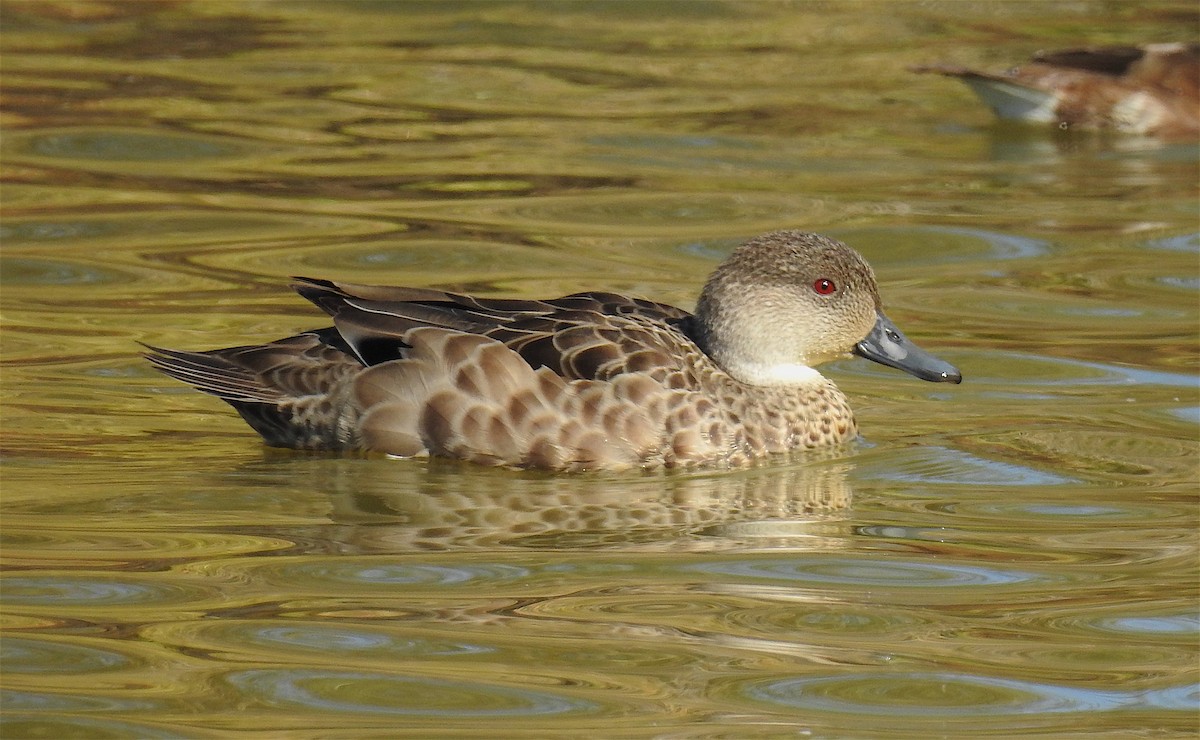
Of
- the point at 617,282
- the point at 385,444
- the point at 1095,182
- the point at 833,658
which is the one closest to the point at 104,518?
the point at 385,444

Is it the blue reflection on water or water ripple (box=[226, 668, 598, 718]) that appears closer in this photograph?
water ripple (box=[226, 668, 598, 718])

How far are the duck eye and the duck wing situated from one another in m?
0.52

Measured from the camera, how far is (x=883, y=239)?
10.6 metres

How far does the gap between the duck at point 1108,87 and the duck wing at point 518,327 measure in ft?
19.9

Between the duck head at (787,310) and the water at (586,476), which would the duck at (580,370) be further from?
the water at (586,476)

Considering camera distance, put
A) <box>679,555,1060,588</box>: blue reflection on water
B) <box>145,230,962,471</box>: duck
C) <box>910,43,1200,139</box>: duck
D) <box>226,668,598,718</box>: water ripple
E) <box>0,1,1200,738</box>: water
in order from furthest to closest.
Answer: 1. <box>910,43,1200,139</box>: duck
2. <box>145,230,962,471</box>: duck
3. <box>679,555,1060,588</box>: blue reflection on water
4. <box>0,1,1200,738</box>: water
5. <box>226,668,598,718</box>: water ripple

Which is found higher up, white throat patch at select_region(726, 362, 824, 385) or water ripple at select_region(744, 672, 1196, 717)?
white throat patch at select_region(726, 362, 824, 385)

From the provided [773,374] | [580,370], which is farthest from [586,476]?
[773,374]

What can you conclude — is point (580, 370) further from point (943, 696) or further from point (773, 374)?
point (943, 696)

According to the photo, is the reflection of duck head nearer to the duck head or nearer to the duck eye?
the duck head

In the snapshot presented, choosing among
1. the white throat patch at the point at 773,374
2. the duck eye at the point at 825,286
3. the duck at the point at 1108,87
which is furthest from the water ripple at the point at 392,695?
the duck at the point at 1108,87

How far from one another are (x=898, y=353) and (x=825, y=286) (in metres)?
0.38

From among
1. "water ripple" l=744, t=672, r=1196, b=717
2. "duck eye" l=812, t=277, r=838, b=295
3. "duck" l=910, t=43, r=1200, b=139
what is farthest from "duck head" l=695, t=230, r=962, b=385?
"duck" l=910, t=43, r=1200, b=139

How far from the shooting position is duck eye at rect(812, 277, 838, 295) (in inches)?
299
